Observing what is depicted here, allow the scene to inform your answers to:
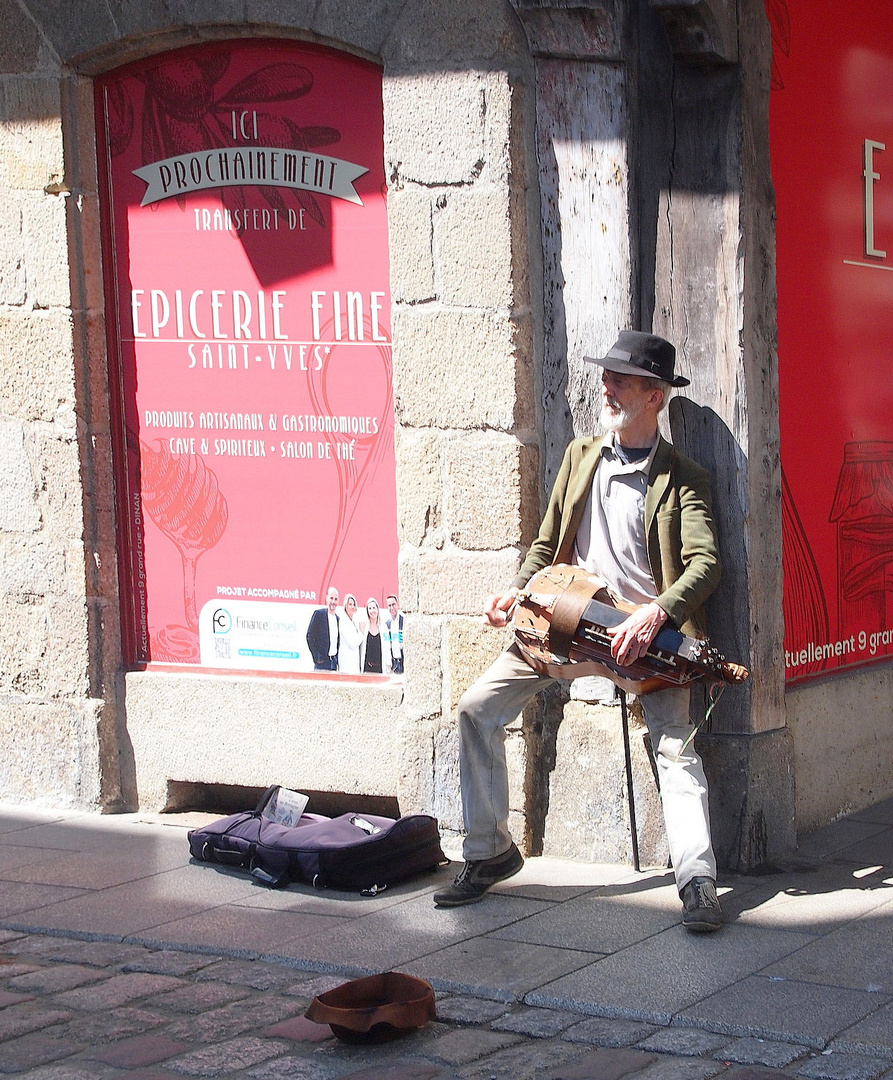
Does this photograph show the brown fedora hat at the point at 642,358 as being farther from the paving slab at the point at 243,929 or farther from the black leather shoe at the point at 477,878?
the paving slab at the point at 243,929

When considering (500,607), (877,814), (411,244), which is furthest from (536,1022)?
(411,244)

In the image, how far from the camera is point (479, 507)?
5602 millimetres

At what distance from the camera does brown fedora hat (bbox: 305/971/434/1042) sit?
12.7 ft

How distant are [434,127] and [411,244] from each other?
1.39 feet

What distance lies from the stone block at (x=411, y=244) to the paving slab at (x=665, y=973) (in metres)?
2.46

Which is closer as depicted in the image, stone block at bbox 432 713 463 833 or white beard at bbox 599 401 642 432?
white beard at bbox 599 401 642 432

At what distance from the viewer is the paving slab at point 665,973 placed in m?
4.06

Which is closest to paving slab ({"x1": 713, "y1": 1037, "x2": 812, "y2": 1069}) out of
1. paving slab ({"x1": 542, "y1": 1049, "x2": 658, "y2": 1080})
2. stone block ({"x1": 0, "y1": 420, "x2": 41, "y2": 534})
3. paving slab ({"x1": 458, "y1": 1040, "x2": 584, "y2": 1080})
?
paving slab ({"x1": 542, "y1": 1049, "x2": 658, "y2": 1080})

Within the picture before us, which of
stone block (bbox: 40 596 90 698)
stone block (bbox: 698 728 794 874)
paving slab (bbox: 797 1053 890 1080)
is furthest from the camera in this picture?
stone block (bbox: 40 596 90 698)

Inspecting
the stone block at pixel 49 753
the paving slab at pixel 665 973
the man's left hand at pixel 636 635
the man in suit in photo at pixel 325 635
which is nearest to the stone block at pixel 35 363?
the stone block at pixel 49 753

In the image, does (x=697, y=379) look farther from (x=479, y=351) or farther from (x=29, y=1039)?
(x=29, y=1039)

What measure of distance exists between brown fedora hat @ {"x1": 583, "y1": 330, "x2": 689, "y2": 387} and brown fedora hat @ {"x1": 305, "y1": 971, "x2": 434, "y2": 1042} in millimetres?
2020

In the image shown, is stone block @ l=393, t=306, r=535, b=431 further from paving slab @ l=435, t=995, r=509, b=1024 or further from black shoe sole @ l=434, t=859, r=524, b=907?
paving slab @ l=435, t=995, r=509, b=1024

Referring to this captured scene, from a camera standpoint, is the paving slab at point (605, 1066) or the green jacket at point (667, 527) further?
the green jacket at point (667, 527)
